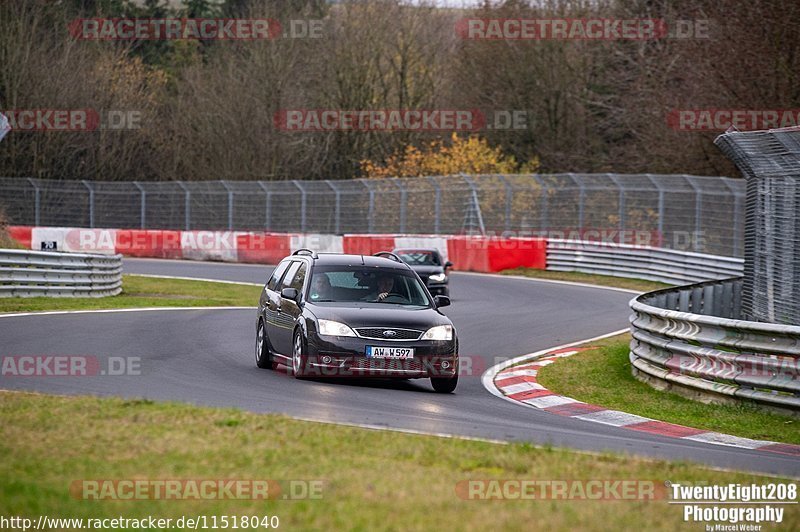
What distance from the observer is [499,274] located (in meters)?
37.4

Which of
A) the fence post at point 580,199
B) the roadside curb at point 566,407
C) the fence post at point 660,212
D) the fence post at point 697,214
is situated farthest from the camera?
the fence post at point 580,199

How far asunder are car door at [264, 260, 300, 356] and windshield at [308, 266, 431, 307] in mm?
678

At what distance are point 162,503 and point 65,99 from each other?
171 feet

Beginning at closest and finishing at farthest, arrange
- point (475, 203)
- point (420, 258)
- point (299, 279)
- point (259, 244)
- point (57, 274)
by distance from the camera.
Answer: point (299, 279)
point (57, 274)
point (420, 258)
point (475, 203)
point (259, 244)

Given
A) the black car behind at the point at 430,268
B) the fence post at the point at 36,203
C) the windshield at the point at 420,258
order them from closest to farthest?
1. the black car behind at the point at 430,268
2. the windshield at the point at 420,258
3. the fence post at the point at 36,203

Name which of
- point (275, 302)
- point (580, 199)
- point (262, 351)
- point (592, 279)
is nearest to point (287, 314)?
point (275, 302)

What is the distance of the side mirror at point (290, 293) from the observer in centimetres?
1385

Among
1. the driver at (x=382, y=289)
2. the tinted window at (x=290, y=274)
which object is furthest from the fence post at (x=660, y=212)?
the driver at (x=382, y=289)

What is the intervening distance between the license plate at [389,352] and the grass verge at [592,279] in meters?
19.6

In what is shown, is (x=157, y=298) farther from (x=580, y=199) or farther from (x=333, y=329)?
(x=580, y=199)

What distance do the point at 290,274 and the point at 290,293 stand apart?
98cm

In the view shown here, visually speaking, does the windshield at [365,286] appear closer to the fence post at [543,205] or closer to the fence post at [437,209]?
the fence post at [543,205]

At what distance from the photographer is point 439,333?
1302cm

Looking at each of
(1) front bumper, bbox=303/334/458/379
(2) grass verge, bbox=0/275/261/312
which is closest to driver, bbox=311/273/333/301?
(1) front bumper, bbox=303/334/458/379
